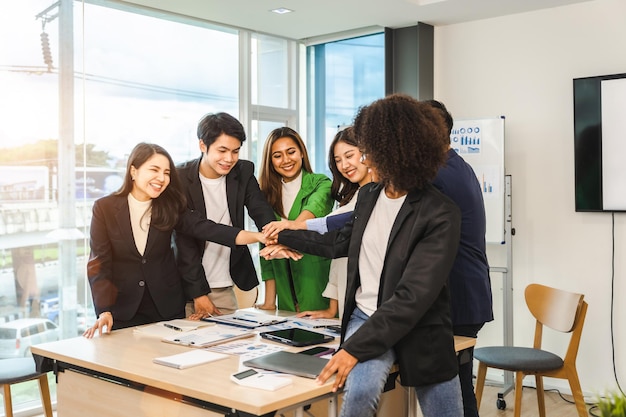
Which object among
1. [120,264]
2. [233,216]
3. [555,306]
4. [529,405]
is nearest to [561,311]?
[555,306]

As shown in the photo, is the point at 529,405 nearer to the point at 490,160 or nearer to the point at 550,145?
the point at 490,160

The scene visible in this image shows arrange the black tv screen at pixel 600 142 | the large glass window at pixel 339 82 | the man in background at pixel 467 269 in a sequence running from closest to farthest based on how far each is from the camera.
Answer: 1. the man in background at pixel 467 269
2. the black tv screen at pixel 600 142
3. the large glass window at pixel 339 82

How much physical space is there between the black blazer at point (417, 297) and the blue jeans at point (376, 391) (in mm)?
37

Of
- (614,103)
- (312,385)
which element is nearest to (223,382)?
(312,385)

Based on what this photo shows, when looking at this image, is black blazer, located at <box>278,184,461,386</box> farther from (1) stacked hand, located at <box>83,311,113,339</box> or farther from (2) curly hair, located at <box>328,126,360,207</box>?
(1) stacked hand, located at <box>83,311,113,339</box>

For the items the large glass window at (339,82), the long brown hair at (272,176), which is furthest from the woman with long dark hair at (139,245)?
the large glass window at (339,82)

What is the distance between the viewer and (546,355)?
12.3 ft

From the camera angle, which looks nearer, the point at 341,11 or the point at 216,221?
the point at 216,221

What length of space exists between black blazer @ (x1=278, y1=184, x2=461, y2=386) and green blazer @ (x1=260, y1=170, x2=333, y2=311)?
1.10m

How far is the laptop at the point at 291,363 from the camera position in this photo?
7.08ft

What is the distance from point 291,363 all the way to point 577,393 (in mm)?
1997

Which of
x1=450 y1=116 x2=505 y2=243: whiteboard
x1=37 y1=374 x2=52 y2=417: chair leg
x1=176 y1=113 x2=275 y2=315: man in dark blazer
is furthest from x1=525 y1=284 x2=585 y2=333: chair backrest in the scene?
x1=37 y1=374 x2=52 y2=417: chair leg

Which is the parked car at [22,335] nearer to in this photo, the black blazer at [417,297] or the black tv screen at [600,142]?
the black blazer at [417,297]

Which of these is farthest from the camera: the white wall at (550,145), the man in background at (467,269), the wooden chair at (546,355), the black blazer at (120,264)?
the white wall at (550,145)
